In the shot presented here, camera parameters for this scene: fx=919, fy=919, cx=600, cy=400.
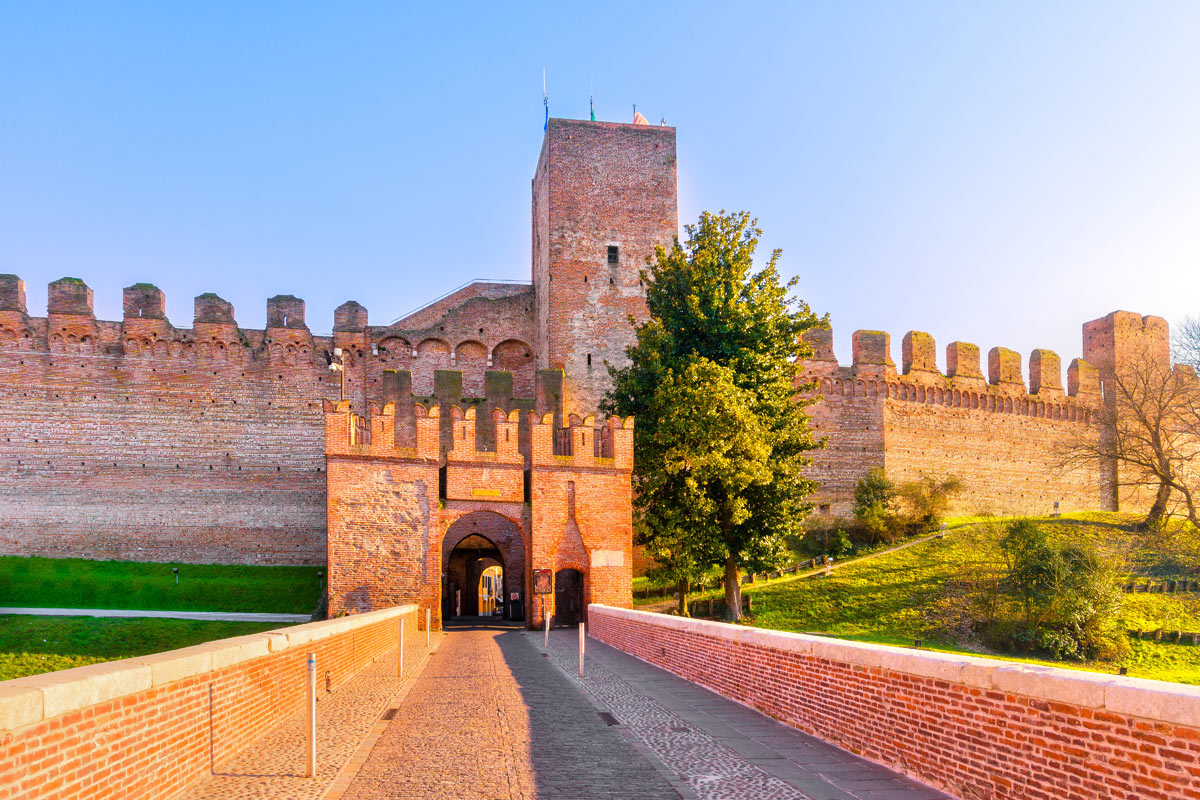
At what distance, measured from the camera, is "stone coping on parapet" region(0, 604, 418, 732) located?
406 cm

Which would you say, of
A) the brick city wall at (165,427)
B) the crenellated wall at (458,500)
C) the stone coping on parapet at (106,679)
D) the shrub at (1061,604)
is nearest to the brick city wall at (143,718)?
the stone coping on parapet at (106,679)

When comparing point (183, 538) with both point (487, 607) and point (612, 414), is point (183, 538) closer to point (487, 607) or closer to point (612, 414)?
point (612, 414)

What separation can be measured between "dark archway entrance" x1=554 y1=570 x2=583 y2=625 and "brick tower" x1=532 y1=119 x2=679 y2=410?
9.57 metres

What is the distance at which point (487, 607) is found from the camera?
59.2 m

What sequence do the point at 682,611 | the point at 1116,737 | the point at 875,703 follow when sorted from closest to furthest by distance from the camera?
1. the point at 1116,737
2. the point at 875,703
3. the point at 682,611

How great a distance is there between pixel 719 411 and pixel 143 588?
19.2 m

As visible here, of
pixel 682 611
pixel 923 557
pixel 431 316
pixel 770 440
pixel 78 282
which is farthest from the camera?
pixel 431 316

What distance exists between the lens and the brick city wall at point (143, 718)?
13.5 feet

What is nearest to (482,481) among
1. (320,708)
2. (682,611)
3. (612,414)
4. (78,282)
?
(612,414)

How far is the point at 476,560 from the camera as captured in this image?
123ft

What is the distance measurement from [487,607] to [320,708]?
50.6 m

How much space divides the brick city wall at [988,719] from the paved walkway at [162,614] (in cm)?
1975

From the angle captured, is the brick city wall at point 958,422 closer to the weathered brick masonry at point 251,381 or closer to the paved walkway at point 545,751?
the weathered brick masonry at point 251,381

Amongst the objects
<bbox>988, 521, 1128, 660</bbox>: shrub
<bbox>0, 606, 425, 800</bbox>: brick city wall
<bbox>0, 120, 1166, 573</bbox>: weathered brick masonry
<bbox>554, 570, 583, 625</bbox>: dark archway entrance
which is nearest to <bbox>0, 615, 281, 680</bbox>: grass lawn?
<bbox>554, 570, 583, 625</bbox>: dark archway entrance
